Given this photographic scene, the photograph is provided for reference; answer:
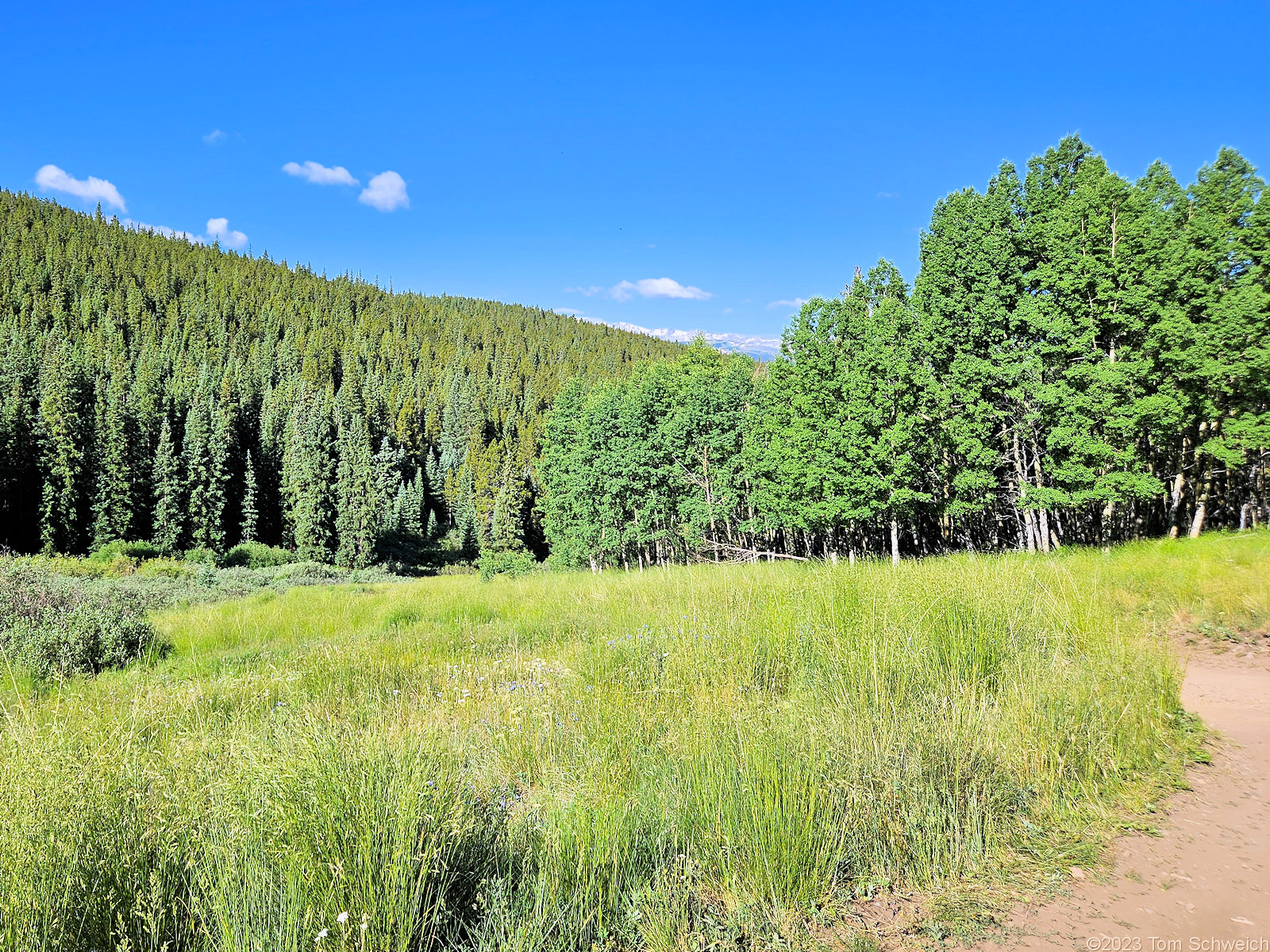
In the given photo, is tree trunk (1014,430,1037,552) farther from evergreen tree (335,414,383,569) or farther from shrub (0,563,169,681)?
evergreen tree (335,414,383,569)

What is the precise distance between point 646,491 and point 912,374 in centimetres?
1868

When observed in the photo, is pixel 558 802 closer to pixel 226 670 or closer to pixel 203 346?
pixel 226 670

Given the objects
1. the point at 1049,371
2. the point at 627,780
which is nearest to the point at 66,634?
the point at 627,780

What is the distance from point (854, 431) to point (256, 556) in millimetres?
49305

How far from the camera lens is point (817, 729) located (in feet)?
13.0

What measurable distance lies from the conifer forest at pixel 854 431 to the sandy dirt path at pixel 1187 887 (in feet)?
51.8

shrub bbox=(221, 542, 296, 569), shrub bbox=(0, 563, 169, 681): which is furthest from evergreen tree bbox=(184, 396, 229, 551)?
shrub bbox=(0, 563, 169, 681)

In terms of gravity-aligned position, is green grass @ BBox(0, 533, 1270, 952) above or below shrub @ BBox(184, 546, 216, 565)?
above

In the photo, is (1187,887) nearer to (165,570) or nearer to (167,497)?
(165,570)

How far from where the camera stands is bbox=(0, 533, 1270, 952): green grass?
238 cm

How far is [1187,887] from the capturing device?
3195 millimetres

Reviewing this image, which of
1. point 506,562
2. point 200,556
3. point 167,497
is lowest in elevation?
point 506,562

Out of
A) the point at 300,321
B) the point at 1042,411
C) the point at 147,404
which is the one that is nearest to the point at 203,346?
the point at 300,321

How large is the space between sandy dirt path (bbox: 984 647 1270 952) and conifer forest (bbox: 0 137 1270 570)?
15788 mm
